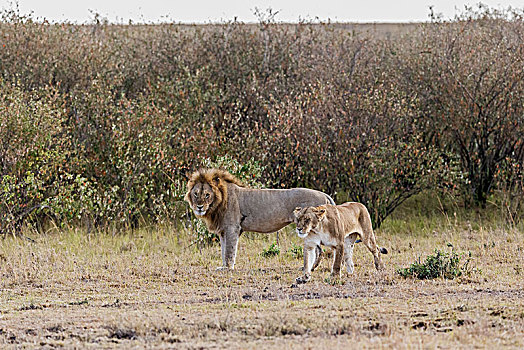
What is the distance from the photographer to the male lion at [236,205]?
35.7 feet

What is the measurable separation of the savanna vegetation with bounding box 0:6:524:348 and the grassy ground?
0.06 m

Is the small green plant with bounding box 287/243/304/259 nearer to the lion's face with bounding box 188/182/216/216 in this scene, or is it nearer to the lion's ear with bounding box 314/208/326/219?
the lion's face with bounding box 188/182/216/216

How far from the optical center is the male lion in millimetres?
10891

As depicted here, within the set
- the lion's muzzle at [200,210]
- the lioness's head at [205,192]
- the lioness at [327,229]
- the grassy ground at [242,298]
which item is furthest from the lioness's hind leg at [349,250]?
the lion's muzzle at [200,210]

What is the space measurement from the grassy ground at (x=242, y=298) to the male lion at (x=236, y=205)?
58 cm

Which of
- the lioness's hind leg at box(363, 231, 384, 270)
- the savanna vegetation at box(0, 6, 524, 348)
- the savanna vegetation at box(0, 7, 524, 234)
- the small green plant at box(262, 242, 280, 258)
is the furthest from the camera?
the savanna vegetation at box(0, 7, 524, 234)

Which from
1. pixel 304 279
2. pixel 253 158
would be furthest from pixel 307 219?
pixel 253 158

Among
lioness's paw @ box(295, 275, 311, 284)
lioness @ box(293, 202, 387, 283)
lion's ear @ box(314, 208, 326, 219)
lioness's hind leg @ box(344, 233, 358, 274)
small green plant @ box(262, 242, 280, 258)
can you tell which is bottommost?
small green plant @ box(262, 242, 280, 258)

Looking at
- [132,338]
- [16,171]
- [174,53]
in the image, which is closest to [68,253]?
[16,171]

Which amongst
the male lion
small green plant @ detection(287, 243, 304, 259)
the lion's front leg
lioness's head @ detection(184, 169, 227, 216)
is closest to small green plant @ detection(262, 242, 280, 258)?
small green plant @ detection(287, 243, 304, 259)

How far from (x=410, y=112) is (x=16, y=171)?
26.9 feet

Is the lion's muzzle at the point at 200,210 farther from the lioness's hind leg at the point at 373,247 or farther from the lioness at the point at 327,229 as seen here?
the lioness's hind leg at the point at 373,247

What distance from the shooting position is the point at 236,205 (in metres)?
11.0

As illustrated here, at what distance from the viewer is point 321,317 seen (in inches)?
292
